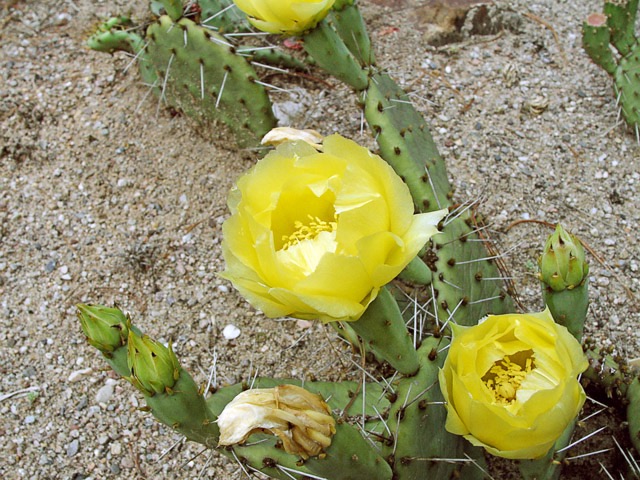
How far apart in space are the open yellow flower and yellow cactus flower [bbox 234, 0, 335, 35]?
0.69 metres

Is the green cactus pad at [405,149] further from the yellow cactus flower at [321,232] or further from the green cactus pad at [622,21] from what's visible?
the green cactus pad at [622,21]

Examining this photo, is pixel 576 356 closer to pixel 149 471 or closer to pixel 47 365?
pixel 149 471

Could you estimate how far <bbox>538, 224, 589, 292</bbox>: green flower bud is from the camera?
124 cm

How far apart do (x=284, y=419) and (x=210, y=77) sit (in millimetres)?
1404

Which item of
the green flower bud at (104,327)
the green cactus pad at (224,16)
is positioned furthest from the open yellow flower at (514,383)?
the green cactus pad at (224,16)

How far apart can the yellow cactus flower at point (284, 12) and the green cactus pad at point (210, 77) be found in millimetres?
696

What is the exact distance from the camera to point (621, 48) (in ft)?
7.89

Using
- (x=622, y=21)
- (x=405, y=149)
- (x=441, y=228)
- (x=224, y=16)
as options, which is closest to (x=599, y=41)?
(x=622, y=21)

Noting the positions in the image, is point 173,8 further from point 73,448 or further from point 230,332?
point 73,448

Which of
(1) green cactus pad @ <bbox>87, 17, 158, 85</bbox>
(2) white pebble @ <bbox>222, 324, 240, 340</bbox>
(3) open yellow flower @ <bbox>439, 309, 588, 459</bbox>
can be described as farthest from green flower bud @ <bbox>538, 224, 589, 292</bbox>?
(1) green cactus pad @ <bbox>87, 17, 158, 85</bbox>

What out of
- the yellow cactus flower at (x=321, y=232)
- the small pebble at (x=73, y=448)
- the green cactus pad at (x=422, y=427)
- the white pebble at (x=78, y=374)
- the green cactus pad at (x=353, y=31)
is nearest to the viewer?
the yellow cactus flower at (x=321, y=232)

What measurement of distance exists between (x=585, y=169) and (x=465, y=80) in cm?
55

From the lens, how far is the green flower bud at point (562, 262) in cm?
124

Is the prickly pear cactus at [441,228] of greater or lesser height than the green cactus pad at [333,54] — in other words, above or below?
below
